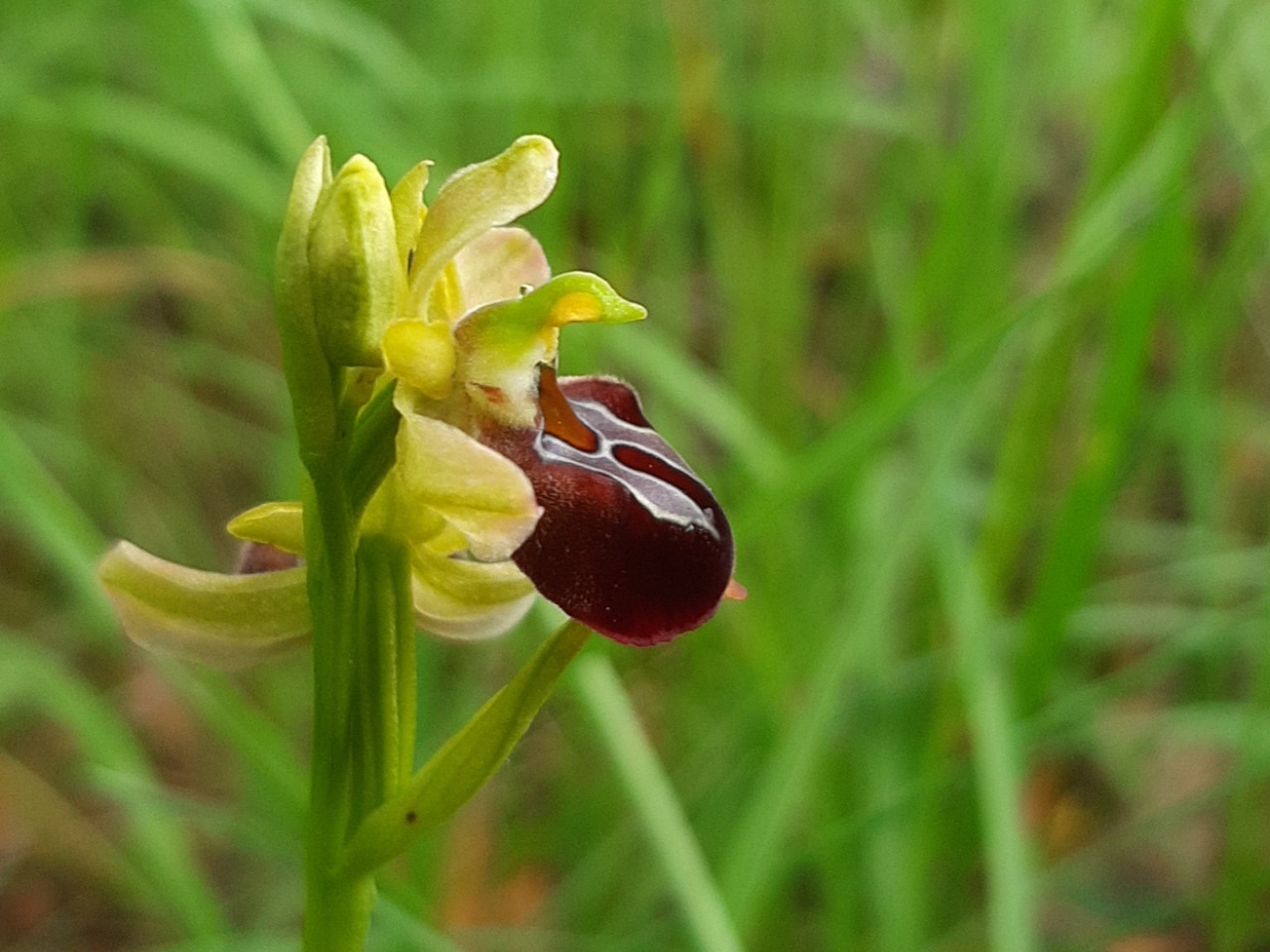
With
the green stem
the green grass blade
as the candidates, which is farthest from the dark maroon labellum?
the green grass blade

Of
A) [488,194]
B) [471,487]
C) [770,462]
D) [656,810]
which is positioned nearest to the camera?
[471,487]

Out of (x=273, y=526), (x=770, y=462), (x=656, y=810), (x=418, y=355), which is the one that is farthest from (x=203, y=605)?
(x=770, y=462)

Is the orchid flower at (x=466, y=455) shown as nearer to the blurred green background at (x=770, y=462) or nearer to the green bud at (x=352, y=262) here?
the green bud at (x=352, y=262)

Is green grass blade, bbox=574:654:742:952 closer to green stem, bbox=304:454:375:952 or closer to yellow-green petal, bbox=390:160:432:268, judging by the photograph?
green stem, bbox=304:454:375:952

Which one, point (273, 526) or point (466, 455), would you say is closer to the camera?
point (466, 455)

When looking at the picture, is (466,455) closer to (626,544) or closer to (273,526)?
(626,544)

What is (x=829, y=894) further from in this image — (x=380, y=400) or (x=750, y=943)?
(x=380, y=400)

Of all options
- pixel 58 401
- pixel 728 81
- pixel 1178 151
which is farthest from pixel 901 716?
pixel 58 401
